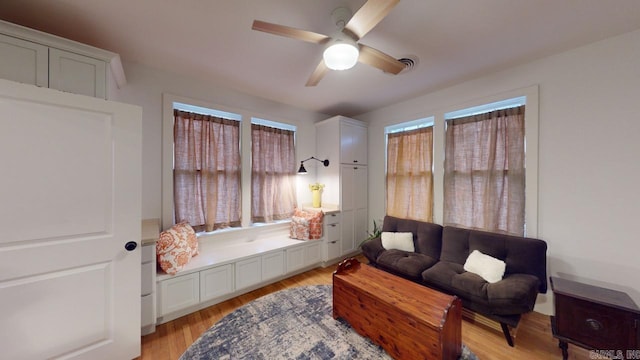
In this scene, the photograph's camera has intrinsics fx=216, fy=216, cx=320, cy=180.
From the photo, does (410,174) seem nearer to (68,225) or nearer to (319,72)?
(319,72)

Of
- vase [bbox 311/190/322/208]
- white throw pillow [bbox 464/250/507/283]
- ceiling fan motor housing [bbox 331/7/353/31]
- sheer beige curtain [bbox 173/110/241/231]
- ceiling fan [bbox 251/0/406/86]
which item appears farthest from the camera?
vase [bbox 311/190/322/208]

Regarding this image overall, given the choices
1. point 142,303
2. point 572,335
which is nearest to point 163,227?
point 142,303

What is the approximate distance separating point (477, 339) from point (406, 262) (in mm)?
841

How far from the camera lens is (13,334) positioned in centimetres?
133

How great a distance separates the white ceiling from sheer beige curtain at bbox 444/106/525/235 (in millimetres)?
632

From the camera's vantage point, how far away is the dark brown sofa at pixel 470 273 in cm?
181

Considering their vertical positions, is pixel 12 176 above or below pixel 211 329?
above

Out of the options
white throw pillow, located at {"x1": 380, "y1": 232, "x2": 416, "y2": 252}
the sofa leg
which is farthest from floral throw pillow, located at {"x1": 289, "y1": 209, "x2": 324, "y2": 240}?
the sofa leg

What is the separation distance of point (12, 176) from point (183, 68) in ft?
5.50

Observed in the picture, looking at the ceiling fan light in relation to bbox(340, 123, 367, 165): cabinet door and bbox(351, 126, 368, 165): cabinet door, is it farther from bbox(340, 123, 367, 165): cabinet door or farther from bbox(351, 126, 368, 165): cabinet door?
bbox(351, 126, 368, 165): cabinet door

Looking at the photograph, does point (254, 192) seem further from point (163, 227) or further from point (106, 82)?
point (106, 82)

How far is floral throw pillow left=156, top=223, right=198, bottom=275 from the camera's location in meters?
2.08

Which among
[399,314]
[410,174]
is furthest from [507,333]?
[410,174]

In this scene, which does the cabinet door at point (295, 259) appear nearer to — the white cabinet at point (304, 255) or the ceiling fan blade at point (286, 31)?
the white cabinet at point (304, 255)
